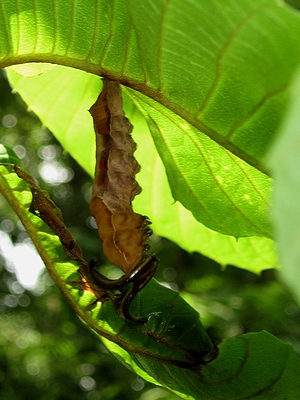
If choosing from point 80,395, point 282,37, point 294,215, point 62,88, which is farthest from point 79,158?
point 80,395

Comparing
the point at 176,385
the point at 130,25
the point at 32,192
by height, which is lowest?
the point at 176,385

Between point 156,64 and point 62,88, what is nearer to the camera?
point 156,64

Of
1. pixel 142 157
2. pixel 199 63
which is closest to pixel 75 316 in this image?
pixel 142 157

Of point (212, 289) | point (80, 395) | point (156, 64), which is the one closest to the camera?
point (156, 64)

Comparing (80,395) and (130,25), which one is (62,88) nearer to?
(130,25)

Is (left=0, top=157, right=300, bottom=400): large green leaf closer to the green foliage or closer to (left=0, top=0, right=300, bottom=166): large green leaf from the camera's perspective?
the green foliage

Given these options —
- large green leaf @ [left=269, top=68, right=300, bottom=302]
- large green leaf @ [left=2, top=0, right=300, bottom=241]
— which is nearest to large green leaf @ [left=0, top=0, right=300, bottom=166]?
Answer: large green leaf @ [left=2, top=0, right=300, bottom=241]

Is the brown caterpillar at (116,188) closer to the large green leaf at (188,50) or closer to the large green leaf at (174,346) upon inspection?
the large green leaf at (188,50)
